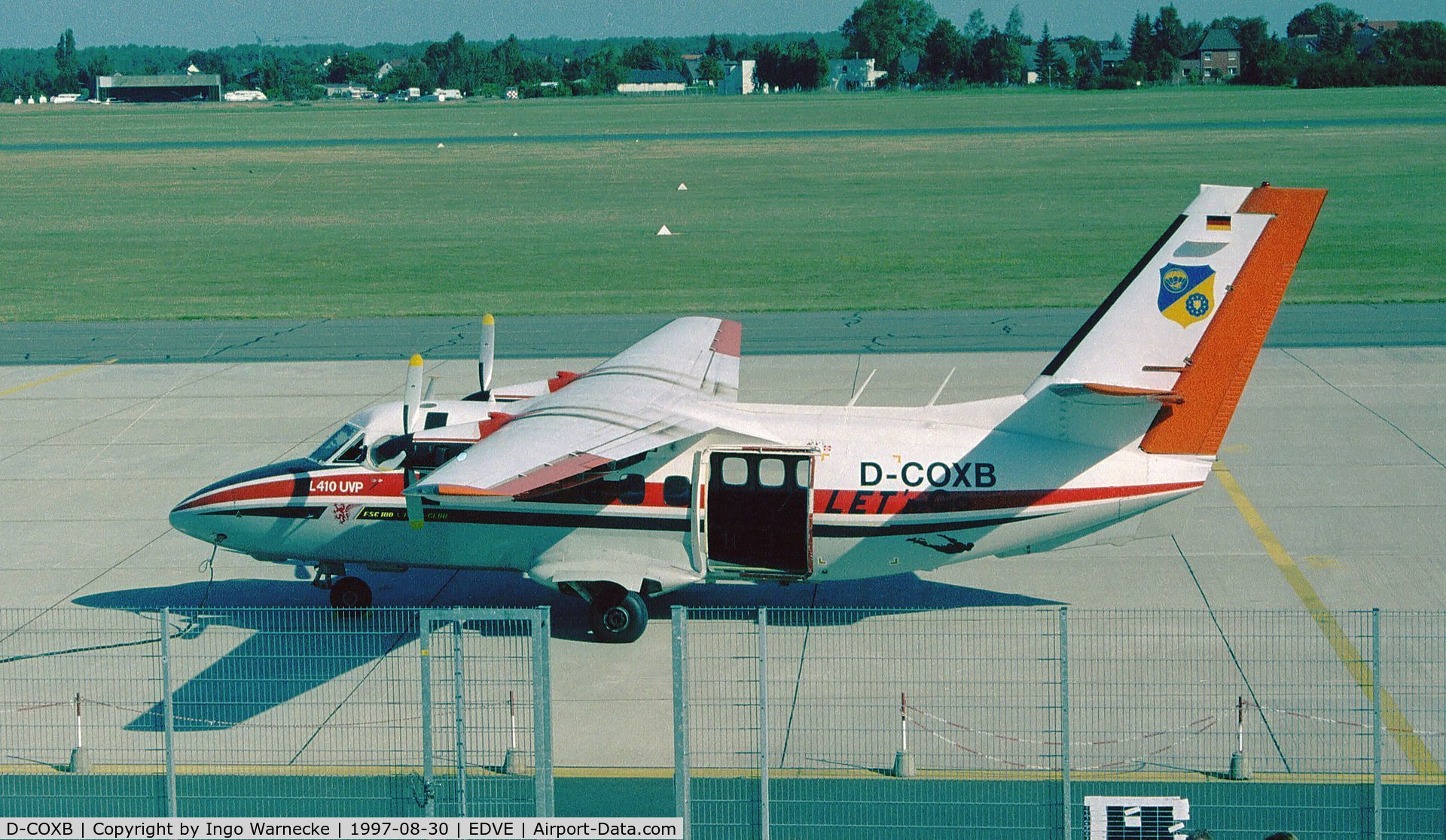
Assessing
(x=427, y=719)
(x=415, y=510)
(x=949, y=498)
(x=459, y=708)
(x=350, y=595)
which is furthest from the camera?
(x=350, y=595)

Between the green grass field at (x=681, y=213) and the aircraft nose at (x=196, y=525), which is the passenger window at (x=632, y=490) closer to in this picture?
the aircraft nose at (x=196, y=525)

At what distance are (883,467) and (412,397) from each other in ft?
18.3

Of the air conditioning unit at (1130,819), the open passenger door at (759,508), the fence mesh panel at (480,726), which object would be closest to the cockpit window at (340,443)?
the fence mesh panel at (480,726)

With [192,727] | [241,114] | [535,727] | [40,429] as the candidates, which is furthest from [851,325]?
[241,114]

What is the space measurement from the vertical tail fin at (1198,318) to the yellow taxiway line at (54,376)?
2450 cm

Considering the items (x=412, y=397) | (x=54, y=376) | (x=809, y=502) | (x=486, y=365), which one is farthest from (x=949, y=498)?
(x=54, y=376)

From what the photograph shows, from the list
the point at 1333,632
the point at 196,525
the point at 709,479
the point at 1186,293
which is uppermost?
the point at 1186,293

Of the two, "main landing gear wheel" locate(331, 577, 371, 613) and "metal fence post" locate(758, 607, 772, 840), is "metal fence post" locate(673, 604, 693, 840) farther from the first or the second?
"main landing gear wheel" locate(331, 577, 371, 613)

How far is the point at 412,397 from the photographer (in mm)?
17750

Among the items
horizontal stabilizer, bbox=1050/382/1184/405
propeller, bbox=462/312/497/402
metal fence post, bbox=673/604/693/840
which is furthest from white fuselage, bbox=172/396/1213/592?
metal fence post, bbox=673/604/693/840

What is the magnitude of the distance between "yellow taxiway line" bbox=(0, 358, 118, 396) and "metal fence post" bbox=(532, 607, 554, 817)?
25589mm

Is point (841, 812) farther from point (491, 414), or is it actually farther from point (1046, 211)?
point (1046, 211)

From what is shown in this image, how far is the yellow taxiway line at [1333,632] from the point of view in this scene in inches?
542

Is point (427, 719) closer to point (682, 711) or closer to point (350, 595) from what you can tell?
point (682, 711)
